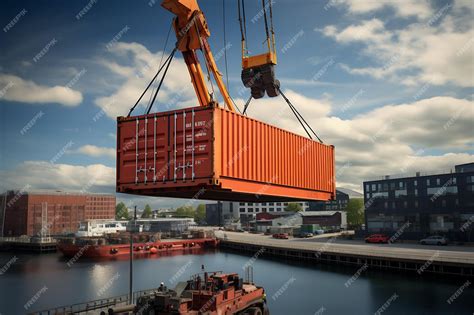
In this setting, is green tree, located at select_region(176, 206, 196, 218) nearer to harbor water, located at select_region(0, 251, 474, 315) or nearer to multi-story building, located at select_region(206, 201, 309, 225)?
multi-story building, located at select_region(206, 201, 309, 225)

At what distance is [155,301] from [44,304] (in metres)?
18.1

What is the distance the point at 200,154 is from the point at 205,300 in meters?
7.43

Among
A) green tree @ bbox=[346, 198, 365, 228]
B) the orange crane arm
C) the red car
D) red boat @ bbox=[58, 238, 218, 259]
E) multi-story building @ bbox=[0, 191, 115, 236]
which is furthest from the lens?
multi-story building @ bbox=[0, 191, 115, 236]

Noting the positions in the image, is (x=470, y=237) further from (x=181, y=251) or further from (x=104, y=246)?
(x=104, y=246)

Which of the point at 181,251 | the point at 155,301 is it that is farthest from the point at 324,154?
the point at 181,251

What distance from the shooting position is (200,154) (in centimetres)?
1383

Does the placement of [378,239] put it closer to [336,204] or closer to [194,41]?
[194,41]

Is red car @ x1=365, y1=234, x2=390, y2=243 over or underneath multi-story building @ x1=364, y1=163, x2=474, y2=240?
underneath

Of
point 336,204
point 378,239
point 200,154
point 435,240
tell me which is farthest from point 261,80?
point 336,204

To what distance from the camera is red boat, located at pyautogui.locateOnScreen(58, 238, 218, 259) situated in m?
61.9

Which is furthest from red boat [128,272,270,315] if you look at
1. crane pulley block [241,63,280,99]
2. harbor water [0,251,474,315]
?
Answer: crane pulley block [241,63,280,99]

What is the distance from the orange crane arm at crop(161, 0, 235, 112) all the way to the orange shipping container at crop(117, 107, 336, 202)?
9.26 feet

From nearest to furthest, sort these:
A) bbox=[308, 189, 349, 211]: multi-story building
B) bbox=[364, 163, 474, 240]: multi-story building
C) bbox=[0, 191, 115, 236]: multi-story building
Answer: bbox=[364, 163, 474, 240]: multi-story building → bbox=[0, 191, 115, 236]: multi-story building → bbox=[308, 189, 349, 211]: multi-story building

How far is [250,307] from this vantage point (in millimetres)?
21000
